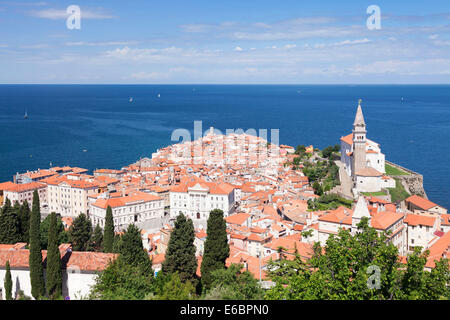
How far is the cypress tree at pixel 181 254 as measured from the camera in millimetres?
16875

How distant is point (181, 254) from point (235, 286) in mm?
4409

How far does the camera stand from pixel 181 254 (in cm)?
1703

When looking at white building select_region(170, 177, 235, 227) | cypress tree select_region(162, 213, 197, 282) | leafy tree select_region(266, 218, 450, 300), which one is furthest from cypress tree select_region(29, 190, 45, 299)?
white building select_region(170, 177, 235, 227)

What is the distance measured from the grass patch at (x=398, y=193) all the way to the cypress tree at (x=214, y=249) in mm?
18419

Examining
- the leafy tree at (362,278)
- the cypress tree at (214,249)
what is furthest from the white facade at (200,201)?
the leafy tree at (362,278)

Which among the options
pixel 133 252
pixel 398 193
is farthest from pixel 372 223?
pixel 398 193

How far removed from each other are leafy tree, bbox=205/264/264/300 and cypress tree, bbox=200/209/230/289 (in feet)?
6.83

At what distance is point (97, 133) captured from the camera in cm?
7794

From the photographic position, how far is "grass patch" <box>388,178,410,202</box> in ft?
105
